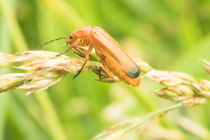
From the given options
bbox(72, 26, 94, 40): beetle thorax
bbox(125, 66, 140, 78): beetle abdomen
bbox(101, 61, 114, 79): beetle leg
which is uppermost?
bbox(72, 26, 94, 40): beetle thorax

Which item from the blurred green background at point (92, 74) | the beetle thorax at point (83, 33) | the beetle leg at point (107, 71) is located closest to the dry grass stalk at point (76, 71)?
the beetle leg at point (107, 71)

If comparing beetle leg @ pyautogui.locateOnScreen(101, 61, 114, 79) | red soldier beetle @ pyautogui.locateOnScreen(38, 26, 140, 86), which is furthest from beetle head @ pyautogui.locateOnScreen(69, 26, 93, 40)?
beetle leg @ pyautogui.locateOnScreen(101, 61, 114, 79)

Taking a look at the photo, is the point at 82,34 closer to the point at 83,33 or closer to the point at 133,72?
the point at 83,33

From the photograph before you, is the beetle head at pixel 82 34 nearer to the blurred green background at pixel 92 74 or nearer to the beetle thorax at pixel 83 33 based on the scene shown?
the beetle thorax at pixel 83 33

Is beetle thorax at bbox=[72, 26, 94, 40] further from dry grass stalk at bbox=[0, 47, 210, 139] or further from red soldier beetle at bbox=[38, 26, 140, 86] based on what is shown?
dry grass stalk at bbox=[0, 47, 210, 139]

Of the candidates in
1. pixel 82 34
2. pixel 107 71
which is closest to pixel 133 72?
pixel 107 71

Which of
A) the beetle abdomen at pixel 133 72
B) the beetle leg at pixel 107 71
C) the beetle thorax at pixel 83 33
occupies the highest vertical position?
the beetle thorax at pixel 83 33
